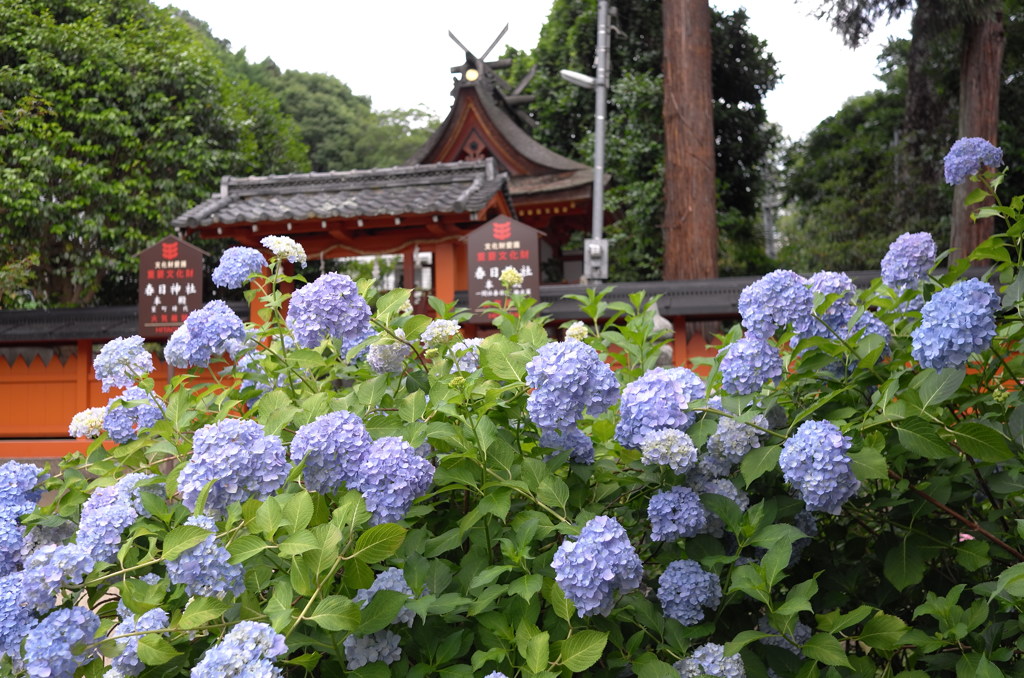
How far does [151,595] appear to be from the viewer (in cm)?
132

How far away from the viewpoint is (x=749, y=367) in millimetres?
1530

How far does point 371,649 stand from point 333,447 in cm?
31

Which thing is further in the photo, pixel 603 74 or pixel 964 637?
pixel 603 74

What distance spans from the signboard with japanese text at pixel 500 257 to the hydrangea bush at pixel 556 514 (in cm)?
744

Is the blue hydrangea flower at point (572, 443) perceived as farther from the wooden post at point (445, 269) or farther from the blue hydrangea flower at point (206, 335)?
the wooden post at point (445, 269)

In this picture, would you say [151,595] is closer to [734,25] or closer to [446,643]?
[446,643]

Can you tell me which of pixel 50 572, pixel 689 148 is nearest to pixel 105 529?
pixel 50 572

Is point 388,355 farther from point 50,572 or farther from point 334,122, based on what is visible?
point 334,122

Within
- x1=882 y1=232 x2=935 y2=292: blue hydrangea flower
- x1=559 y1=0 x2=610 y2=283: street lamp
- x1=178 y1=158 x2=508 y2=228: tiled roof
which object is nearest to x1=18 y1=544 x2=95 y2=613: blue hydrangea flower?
x1=882 y1=232 x2=935 y2=292: blue hydrangea flower

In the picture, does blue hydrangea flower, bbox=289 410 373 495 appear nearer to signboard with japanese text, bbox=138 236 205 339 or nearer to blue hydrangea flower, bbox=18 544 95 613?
blue hydrangea flower, bbox=18 544 95 613

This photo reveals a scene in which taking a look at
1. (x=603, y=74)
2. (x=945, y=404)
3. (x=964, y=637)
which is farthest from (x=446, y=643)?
(x=603, y=74)

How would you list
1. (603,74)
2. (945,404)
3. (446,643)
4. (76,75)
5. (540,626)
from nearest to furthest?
(446,643)
(540,626)
(945,404)
(603,74)
(76,75)

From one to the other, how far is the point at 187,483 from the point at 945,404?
1.33 metres

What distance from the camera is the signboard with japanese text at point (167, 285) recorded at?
10.2 meters
